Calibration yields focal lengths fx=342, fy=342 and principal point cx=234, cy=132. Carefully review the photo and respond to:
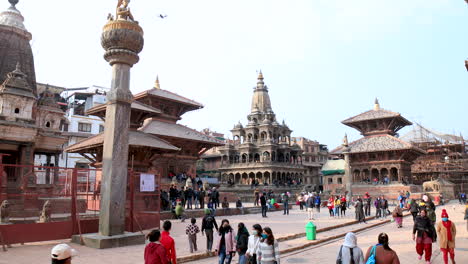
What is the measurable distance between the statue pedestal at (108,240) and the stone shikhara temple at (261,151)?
42025 mm

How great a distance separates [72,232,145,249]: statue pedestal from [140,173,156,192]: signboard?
248cm

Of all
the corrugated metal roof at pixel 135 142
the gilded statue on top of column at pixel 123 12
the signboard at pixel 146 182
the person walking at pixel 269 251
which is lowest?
the person walking at pixel 269 251

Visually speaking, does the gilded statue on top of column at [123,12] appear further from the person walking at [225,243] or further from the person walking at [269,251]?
the person walking at [269,251]

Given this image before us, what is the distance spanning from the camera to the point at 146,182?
42.5 feet

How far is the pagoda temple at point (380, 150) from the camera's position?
145 ft

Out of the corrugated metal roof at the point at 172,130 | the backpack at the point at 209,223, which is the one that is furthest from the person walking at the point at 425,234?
the corrugated metal roof at the point at 172,130

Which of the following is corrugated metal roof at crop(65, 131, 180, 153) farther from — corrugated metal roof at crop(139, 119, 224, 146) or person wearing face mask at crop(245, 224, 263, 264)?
person wearing face mask at crop(245, 224, 263, 264)

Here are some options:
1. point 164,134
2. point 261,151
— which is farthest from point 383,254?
point 261,151

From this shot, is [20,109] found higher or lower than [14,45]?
lower

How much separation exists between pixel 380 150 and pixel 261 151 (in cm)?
1834

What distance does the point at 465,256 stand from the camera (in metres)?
9.85

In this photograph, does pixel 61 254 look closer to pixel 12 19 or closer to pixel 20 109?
pixel 20 109

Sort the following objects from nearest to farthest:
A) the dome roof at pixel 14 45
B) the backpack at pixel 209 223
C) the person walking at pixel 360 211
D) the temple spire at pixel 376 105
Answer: the backpack at pixel 209 223 < the person walking at pixel 360 211 < the dome roof at pixel 14 45 < the temple spire at pixel 376 105

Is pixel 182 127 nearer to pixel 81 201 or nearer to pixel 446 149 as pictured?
pixel 81 201
